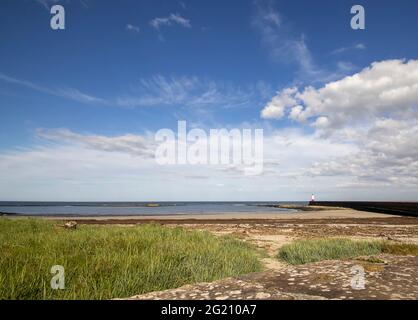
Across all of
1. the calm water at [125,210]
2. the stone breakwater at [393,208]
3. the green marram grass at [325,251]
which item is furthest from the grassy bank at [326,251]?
the calm water at [125,210]

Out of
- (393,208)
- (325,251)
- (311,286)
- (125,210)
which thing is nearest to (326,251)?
(325,251)

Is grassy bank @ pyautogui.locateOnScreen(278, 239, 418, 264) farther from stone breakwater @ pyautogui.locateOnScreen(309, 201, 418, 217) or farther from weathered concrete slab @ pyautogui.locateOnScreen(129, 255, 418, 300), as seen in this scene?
stone breakwater @ pyautogui.locateOnScreen(309, 201, 418, 217)

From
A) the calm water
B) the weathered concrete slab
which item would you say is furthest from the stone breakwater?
the weathered concrete slab

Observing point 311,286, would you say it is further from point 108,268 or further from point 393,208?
point 393,208

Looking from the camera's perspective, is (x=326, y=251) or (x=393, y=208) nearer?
(x=326, y=251)

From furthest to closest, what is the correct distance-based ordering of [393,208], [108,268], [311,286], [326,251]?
[393,208]
[326,251]
[108,268]
[311,286]

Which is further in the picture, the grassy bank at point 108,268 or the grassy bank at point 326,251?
the grassy bank at point 326,251

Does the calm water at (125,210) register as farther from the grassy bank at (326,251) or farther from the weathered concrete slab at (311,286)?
the weathered concrete slab at (311,286)

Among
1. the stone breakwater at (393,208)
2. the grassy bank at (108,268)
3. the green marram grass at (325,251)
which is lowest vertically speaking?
the stone breakwater at (393,208)

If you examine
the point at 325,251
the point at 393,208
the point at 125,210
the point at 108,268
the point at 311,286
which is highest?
the point at 311,286

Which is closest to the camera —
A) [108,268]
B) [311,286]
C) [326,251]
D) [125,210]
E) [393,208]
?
[311,286]

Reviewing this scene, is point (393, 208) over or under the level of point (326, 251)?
under
